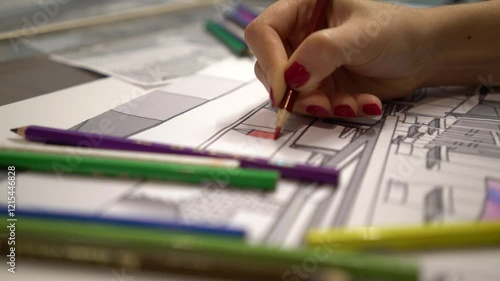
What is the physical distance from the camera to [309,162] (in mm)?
413

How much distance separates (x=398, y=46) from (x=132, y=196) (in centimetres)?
34

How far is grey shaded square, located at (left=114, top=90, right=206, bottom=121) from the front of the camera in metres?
0.51

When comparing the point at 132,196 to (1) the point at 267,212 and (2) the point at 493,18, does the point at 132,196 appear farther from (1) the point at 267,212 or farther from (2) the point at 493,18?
(2) the point at 493,18

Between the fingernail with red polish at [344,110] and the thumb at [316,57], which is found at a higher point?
the thumb at [316,57]

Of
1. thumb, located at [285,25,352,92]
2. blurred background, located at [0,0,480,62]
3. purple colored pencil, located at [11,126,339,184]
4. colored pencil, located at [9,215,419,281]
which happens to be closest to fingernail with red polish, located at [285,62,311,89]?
thumb, located at [285,25,352,92]

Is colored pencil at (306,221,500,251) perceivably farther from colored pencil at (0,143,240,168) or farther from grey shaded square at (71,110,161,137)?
grey shaded square at (71,110,161,137)

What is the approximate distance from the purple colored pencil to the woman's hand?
121mm

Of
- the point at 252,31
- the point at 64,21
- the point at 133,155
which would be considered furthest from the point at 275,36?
the point at 64,21

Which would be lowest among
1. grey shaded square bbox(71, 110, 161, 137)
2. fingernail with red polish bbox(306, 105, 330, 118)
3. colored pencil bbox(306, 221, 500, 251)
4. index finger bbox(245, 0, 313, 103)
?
colored pencil bbox(306, 221, 500, 251)

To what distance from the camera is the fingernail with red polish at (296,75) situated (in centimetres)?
47

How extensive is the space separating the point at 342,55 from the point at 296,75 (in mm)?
53

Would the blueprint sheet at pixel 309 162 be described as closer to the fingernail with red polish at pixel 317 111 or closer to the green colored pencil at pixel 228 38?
the fingernail with red polish at pixel 317 111

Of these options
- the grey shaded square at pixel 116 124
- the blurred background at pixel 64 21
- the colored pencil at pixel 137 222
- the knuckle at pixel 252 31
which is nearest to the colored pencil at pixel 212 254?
the colored pencil at pixel 137 222

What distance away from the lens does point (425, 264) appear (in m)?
0.29
